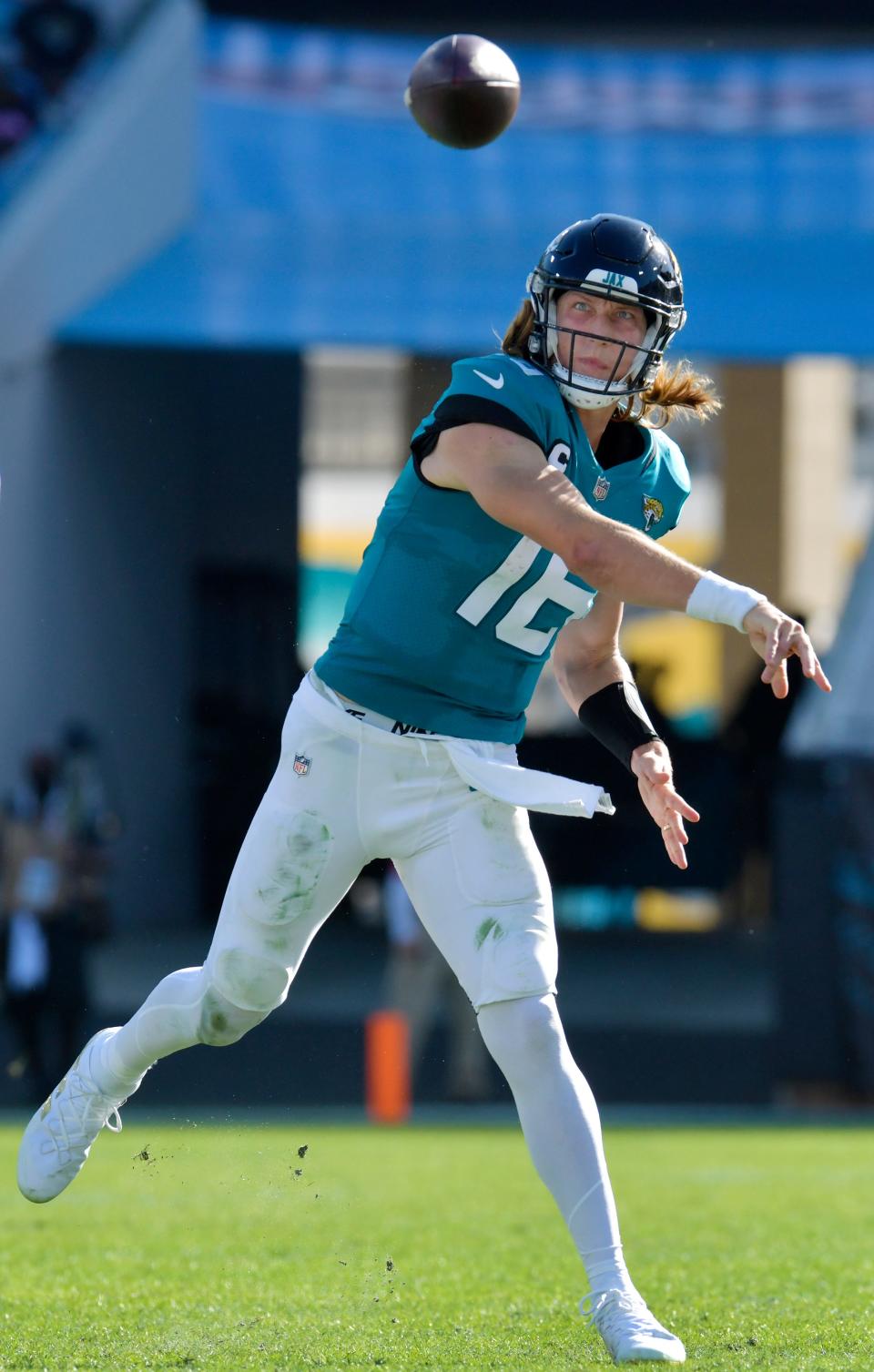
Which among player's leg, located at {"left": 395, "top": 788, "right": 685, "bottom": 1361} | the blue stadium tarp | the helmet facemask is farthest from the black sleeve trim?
the blue stadium tarp

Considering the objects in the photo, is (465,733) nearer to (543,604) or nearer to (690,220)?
(543,604)

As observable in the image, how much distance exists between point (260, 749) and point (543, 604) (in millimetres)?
10377

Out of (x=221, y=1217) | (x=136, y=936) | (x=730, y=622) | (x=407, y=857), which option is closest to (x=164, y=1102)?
(x=221, y=1217)

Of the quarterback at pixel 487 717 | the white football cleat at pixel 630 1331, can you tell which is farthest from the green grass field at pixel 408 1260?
the quarterback at pixel 487 717

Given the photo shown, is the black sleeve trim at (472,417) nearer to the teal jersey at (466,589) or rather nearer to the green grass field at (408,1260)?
the teal jersey at (466,589)

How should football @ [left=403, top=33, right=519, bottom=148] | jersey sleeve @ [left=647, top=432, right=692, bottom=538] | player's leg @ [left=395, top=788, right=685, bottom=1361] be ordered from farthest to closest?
football @ [left=403, top=33, right=519, bottom=148], jersey sleeve @ [left=647, top=432, right=692, bottom=538], player's leg @ [left=395, top=788, right=685, bottom=1361]

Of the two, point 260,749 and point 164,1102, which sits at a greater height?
point 260,749

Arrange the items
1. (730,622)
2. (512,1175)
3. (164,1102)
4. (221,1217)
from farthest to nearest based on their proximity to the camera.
Result: (164,1102) → (512,1175) → (221,1217) → (730,622)

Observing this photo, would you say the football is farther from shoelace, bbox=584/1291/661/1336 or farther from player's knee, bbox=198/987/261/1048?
shoelace, bbox=584/1291/661/1336

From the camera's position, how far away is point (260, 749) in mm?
13898

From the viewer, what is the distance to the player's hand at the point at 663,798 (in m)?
3.61

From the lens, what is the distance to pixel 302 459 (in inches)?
644

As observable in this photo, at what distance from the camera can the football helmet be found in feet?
11.8

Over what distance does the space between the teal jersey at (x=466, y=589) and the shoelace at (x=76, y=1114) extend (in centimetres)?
95
